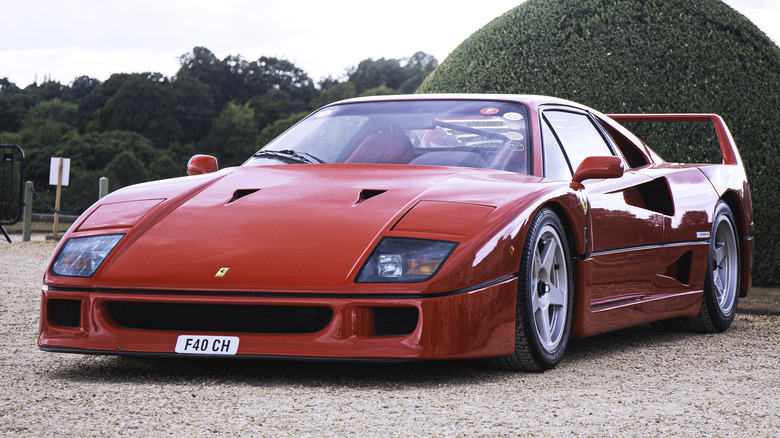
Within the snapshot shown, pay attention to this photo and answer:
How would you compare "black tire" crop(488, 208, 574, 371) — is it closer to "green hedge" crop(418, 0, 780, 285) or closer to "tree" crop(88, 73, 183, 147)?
"green hedge" crop(418, 0, 780, 285)

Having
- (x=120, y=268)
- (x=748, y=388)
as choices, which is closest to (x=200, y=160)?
(x=120, y=268)

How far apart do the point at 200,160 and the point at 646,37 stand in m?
5.56

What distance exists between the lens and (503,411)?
3166mm

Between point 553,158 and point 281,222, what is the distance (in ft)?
4.98

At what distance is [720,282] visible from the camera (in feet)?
20.4

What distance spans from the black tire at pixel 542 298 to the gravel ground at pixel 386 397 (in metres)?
0.08

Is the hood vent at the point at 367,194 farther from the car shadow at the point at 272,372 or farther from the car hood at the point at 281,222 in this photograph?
the car shadow at the point at 272,372

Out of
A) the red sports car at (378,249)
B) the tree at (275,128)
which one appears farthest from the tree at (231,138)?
the red sports car at (378,249)

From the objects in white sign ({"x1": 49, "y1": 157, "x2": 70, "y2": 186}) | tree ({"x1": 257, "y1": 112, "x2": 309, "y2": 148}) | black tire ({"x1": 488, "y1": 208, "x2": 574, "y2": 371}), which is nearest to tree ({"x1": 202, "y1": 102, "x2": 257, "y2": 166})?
tree ({"x1": 257, "y1": 112, "x2": 309, "y2": 148})

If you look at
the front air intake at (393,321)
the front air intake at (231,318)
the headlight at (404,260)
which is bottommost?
the front air intake at (231,318)

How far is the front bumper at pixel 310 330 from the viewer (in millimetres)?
3465

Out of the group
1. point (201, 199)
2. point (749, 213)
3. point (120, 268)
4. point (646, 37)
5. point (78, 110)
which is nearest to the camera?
point (120, 268)

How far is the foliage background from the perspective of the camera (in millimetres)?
45688

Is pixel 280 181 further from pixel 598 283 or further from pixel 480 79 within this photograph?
pixel 480 79
